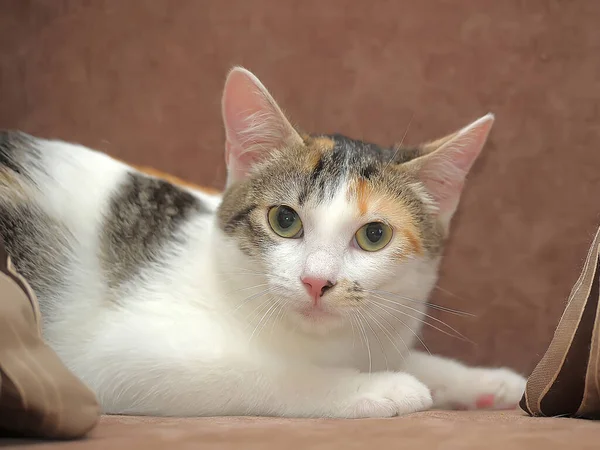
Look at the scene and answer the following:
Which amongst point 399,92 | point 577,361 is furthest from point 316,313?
point 399,92

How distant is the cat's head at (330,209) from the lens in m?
1.14

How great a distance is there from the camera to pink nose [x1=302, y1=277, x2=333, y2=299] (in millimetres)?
1092

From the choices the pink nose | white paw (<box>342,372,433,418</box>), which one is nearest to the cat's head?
the pink nose

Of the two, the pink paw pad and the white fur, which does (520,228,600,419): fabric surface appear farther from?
the pink paw pad

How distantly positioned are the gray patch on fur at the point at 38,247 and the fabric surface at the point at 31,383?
0.53 m

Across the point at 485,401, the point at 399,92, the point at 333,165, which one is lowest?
the point at 485,401

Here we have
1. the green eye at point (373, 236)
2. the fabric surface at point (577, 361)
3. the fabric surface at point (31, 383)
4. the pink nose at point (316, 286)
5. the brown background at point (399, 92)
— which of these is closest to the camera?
the fabric surface at point (31, 383)

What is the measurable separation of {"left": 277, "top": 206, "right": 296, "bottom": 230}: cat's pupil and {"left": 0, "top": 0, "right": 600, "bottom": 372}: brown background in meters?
0.63

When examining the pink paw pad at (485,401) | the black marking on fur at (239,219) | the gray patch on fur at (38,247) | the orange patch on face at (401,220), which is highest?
the orange patch on face at (401,220)

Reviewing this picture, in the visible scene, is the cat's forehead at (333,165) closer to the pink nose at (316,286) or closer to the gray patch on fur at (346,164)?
the gray patch on fur at (346,164)

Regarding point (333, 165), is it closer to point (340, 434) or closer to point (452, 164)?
point (452, 164)

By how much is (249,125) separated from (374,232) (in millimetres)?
326

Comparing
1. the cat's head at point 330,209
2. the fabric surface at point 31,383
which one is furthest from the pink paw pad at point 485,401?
the fabric surface at point 31,383

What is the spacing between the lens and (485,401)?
4.49ft
